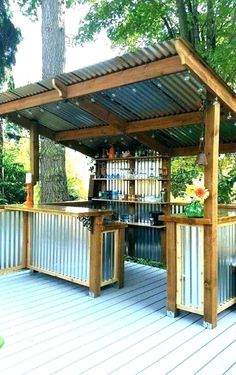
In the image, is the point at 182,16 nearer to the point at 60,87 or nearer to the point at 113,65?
the point at 60,87

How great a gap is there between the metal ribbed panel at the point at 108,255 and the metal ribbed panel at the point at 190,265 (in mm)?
1233

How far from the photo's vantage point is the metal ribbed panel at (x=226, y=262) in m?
3.81

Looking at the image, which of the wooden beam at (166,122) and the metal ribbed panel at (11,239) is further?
the metal ribbed panel at (11,239)

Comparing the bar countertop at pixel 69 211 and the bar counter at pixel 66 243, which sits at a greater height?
the bar countertop at pixel 69 211

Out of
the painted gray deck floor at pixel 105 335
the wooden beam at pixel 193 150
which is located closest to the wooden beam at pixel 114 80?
the painted gray deck floor at pixel 105 335

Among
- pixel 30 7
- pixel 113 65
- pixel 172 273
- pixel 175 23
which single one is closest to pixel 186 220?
pixel 172 273

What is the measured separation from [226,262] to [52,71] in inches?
218

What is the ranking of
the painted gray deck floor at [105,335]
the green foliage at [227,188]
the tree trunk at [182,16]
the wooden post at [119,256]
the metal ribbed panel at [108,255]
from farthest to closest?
the tree trunk at [182,16] < the green foliage at [227,188] < the wooden post at [119,256] < the metal ribbed panel at [108,255] < the painted gray deck floor at [105,335]

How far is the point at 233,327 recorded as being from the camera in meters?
3.55

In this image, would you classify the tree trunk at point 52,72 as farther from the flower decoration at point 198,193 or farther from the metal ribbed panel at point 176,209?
the flower decoration at point 198,193

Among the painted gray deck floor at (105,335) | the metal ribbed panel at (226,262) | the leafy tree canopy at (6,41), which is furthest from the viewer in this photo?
the leafy tree canopy at (6,41)

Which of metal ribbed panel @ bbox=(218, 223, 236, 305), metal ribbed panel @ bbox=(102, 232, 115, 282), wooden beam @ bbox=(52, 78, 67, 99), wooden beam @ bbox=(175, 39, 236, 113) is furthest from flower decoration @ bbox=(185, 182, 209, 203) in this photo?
wooden beam @ bbox=(52, 78, 67, 99)

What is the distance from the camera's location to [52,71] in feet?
24.2

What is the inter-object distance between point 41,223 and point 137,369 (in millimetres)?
3253
